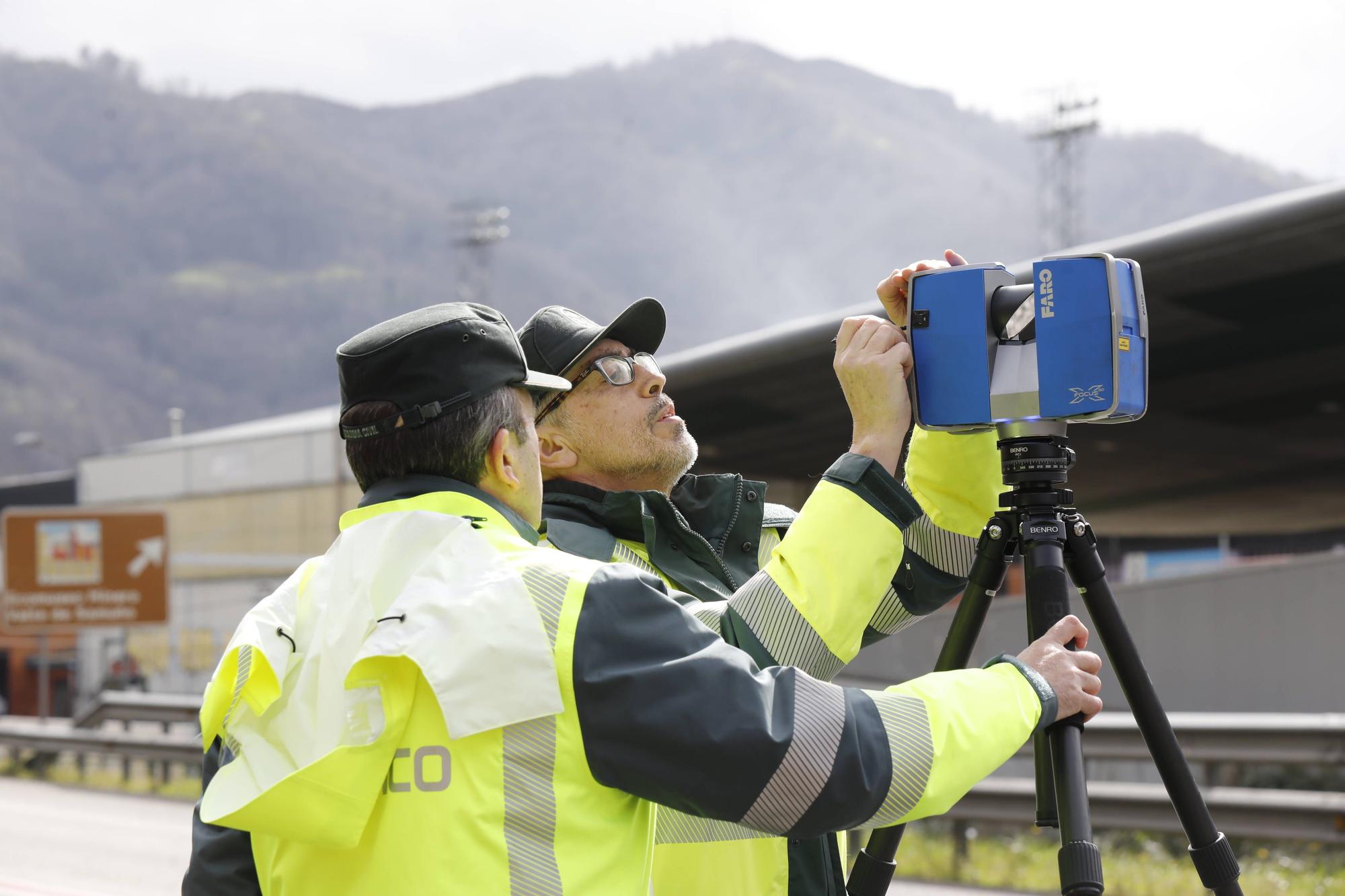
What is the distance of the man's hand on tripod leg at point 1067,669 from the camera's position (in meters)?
1.95

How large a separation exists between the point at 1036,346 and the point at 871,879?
0.93 metres

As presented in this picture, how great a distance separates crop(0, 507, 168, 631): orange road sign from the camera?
16297 millimetres

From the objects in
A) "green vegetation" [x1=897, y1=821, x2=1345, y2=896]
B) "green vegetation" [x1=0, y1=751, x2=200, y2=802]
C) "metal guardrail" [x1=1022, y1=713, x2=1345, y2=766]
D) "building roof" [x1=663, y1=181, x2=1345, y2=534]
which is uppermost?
"building roof" [x1=663, y1=181, x2=1345, y2=534]

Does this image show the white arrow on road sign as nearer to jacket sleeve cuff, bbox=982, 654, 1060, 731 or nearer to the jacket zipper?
the jacket zipper

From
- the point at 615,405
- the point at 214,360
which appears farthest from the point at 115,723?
the point at 214,360

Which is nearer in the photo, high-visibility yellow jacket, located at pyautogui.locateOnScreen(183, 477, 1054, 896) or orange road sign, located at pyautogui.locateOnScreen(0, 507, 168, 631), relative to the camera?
high-visibility yellow jacket, located at pyautogui.locateOnScreen(183, 477, 1054, 896)

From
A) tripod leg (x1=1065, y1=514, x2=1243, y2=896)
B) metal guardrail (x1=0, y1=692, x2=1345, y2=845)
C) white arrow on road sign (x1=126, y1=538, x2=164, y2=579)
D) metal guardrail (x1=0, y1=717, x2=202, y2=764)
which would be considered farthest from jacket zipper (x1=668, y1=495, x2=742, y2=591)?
white arrow on road sign (x1=126, y1=538, x2=164, y2=579)

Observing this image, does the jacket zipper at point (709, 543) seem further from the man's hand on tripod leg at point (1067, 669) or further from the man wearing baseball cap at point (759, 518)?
the man's hand on tripod leg at point (1067, 669)

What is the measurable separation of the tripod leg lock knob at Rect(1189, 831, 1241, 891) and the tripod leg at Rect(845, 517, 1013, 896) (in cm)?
48

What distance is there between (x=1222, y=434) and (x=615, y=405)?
15.3m

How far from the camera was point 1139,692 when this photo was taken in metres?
2.32

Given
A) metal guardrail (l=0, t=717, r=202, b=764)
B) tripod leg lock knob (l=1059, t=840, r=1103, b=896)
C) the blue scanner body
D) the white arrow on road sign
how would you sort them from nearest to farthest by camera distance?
tripod leg lock knob (l=1059, t=840, r=1103, b=896) → the blue scanner body → metal guardrail (l=0, t=717, r=202, b=764) → the white arrow on road sign

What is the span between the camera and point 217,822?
1.78m

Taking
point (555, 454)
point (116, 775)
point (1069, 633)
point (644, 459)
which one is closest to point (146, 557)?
point (116, 775)
